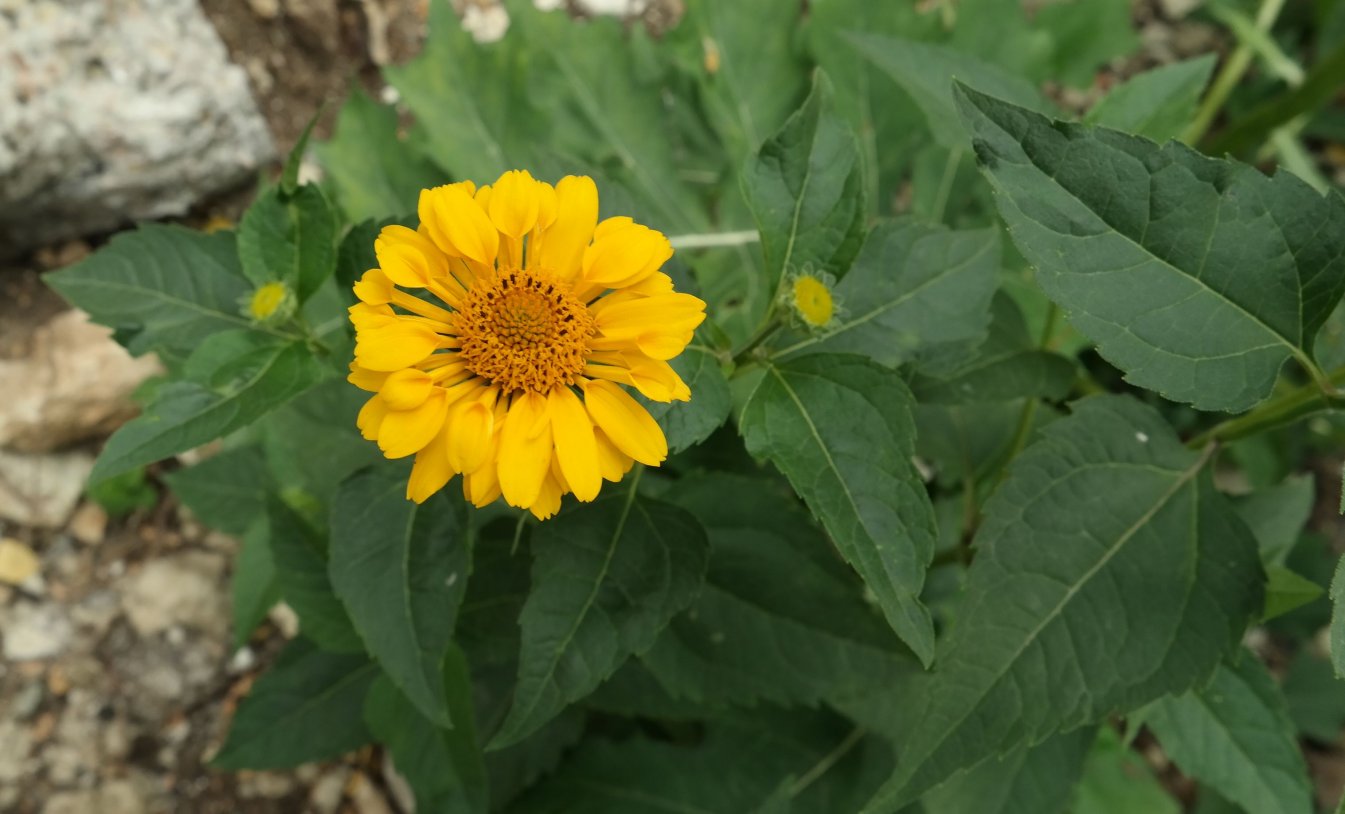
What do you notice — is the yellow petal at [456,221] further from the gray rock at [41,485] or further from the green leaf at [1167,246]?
the gray rock at [41,485]

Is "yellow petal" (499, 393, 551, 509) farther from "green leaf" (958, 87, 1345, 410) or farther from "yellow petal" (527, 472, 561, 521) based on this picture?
"green leaf" (958, 87, 1345, 410)

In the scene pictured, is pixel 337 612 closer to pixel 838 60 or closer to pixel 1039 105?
pixel 1039 105

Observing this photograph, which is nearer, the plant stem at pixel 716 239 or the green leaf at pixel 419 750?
the green leaf at pixel 419 750

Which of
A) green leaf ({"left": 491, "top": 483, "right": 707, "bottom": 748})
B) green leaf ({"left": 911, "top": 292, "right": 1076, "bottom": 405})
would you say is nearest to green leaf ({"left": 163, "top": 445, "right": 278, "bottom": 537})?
green leaf ({"left": 491, "top": 483, "right": 707, "bottom": 748})

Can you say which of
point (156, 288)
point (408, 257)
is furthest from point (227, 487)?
point (408, 257)

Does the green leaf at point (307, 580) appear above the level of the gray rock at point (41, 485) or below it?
above

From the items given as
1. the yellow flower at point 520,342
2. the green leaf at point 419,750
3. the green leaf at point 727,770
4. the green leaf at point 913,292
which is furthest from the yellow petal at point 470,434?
the green leaf at point 727,770

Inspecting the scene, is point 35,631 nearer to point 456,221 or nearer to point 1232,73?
point 456,221
